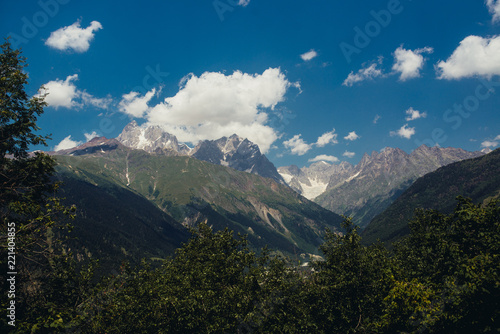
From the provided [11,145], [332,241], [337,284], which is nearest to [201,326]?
[337,284]

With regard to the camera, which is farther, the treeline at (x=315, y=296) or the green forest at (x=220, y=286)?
the treeline at (x=315, y=296)

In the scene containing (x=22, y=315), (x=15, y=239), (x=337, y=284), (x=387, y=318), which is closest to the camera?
(x=15, y=239)

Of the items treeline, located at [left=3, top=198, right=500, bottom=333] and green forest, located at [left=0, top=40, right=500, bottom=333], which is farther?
treeline, located at [left=3, top=198, right=500, bottom=333]

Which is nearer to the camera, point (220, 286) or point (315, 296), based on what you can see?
point (220, 286)

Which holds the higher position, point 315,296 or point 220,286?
point 220,286

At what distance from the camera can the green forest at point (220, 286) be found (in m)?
21.9

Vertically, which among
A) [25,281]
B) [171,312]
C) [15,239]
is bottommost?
[171,312]

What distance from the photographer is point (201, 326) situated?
2862cm

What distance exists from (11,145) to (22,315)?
46.5 feet

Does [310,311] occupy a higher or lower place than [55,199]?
lower

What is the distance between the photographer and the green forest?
2192 centimetres

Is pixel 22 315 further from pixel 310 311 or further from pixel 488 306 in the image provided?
pixel 488 306

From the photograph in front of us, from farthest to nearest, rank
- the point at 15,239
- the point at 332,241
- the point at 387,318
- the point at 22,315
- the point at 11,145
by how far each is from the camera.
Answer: the point at 332,241 < the point at 387,318 < the point at 11,145 < the point at 22,315 < the point at 15,239

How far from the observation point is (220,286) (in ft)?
108
